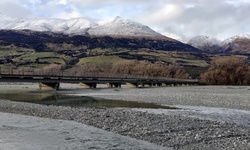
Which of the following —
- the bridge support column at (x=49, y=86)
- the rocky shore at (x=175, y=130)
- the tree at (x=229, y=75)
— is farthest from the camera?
the tree at (x=229, y=75)

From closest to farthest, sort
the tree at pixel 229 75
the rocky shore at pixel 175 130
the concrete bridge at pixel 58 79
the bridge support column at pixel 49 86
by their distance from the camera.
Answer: the rocky shore at pixel 175 130
the concrete bridge at pixel 58 79
the bridge support column at pixel 49 86
the tree at pixel 229 75

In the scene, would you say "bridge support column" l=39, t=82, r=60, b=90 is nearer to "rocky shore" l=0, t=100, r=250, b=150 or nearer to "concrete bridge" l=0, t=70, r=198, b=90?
"concrete bridge" l=0, t=70, r=198, b=90

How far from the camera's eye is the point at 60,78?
81250 millimetres

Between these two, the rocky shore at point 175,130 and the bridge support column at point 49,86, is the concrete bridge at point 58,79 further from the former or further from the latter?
the rocky shore at point 175,130

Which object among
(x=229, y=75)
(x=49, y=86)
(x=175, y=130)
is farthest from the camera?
(x=229, y=75)

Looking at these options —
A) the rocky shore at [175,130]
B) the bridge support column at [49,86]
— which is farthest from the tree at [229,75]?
the rocky shore at [175,130]

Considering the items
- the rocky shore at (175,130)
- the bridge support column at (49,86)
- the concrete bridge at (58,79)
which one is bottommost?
the rocky shore at (175,130)

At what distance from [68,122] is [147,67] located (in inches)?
6601

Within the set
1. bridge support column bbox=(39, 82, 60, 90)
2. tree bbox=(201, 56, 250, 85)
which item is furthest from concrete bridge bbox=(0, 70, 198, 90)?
tree bbox=(201, 56, 250, 85)

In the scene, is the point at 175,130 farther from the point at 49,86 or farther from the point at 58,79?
the point at 58,79

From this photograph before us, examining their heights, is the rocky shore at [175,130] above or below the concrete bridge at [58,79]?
below

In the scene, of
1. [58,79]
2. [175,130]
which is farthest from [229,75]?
[175,130]

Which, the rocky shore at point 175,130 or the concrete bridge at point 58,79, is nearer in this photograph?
the rocky shore at point 175,130

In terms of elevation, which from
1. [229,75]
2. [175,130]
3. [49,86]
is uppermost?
[229,75]
